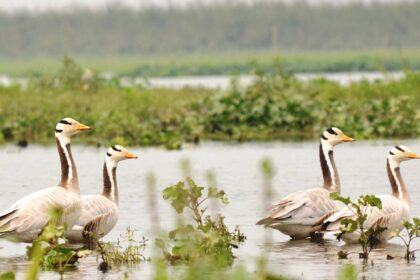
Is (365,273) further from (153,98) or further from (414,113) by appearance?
(153,98)

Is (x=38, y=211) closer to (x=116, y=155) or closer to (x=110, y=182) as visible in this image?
(x=110, y=182)

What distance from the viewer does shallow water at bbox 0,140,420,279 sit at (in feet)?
37.2

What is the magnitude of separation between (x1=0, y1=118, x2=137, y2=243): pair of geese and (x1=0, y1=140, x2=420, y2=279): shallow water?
0.32 meters

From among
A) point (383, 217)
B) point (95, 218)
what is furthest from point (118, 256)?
point (383, 217)

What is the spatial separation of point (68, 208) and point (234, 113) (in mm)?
12308

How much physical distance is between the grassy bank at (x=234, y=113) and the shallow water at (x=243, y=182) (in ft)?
2.97

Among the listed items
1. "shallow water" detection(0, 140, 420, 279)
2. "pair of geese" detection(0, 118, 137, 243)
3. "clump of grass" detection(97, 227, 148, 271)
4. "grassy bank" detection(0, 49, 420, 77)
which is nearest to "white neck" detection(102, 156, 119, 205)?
"pair of geese" detection(0, 118, 137, 243)

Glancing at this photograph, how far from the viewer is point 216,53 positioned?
73.0 m

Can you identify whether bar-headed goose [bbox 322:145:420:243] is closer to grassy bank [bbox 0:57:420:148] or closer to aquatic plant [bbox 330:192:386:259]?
aquatic plant [bbox 330:192:386:259]

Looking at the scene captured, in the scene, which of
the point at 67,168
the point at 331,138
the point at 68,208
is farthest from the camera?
the point at 331,138

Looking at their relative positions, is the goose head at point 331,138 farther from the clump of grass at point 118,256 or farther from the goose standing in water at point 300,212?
the clump of grass at point 118,256

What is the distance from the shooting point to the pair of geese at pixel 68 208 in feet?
39.0

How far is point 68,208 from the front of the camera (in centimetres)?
1183

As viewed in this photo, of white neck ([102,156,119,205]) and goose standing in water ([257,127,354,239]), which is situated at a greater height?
white neck ([102,156,119,205])
